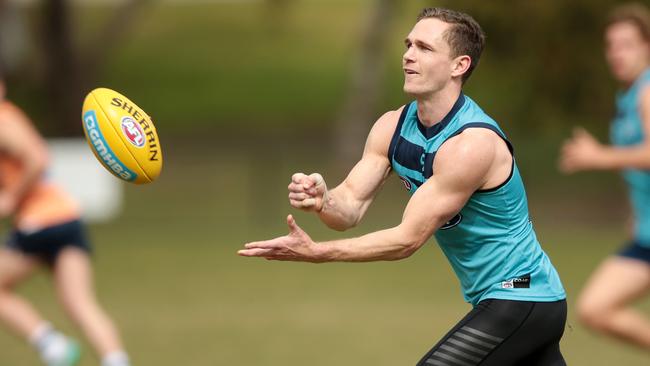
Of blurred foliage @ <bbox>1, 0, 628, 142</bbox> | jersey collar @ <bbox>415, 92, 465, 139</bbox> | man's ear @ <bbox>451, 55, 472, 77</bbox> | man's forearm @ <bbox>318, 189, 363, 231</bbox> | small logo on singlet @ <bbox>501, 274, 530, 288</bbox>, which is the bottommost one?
blurred foliage @ <bbox>1, 0, 628, 142</bbox>

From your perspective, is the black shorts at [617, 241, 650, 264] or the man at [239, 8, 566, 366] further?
the black shorts at [617, 241, 650, 264]

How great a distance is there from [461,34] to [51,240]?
12.4ft

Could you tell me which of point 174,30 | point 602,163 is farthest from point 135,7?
point 602,163

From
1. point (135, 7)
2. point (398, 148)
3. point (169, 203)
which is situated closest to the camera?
point (398, 148)

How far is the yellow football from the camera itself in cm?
565

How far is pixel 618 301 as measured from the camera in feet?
24.4

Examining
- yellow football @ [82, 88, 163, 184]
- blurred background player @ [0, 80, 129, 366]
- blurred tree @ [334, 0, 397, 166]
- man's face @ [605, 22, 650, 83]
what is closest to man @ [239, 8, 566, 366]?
yellow football @ [82, 88, 163, 184]

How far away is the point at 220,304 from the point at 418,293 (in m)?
2.18

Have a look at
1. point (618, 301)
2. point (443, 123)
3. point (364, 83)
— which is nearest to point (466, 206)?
point (443, 123)

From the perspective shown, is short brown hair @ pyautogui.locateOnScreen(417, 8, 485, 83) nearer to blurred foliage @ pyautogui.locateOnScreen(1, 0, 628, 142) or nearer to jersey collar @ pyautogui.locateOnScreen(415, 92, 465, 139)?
jersey collar @ pyautogui.locateOnScreen(415, 92, 465, 139)

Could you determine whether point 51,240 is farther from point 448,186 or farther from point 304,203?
point 448,186

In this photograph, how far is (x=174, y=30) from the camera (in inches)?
1750

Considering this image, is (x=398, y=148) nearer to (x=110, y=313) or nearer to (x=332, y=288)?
(x=110, y=313)

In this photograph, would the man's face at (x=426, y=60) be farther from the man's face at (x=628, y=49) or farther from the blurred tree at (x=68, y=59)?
the blurred tree at (x=68, y=59)
